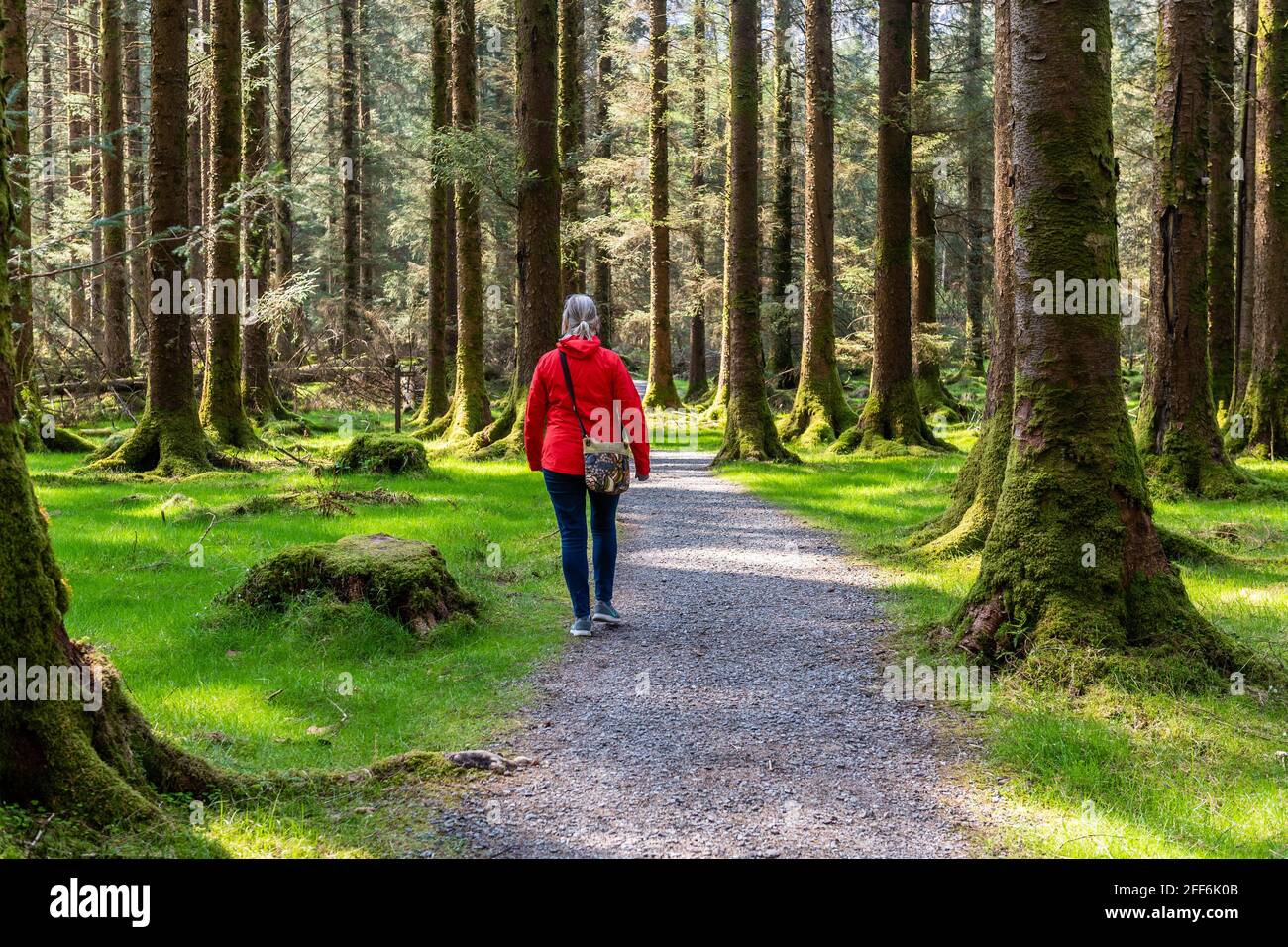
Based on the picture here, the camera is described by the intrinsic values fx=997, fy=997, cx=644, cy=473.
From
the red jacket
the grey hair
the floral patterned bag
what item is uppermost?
the grey hair

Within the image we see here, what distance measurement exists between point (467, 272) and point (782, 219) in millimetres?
13870

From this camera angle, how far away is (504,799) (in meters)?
4.51

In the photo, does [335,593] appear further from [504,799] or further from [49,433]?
[49,433]

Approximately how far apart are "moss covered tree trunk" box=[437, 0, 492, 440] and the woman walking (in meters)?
13.0

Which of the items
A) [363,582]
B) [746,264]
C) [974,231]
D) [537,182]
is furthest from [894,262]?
[363,582]

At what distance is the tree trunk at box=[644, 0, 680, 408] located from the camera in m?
28.3

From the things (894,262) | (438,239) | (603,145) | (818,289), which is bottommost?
(818,289)

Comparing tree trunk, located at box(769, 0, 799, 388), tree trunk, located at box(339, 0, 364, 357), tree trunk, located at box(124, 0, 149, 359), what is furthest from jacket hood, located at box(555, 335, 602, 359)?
tree trunk, located at box(339, 0, 364, 357)

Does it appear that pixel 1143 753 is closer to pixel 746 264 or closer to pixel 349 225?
pixel 746 264

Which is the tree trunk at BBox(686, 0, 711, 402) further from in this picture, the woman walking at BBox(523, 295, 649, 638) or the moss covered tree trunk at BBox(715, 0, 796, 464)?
the woman walking at BBox(523, 295, 649, 638)

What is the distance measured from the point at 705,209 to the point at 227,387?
688 inches

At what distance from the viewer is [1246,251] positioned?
22547 mm

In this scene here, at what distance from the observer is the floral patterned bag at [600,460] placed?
7.52m

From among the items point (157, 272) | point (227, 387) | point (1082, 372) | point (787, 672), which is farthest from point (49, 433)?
point (1082, 372)
